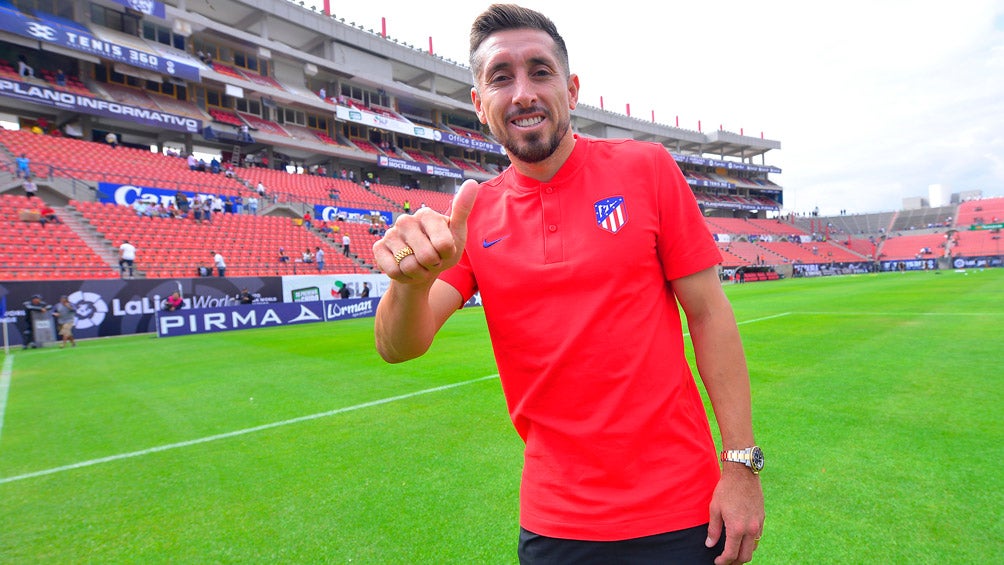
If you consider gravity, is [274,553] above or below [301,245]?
below

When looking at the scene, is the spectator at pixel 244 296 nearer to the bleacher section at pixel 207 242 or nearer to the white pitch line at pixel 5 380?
the bleacher section at pixel 207 242

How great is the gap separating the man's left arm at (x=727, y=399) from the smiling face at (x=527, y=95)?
65cm

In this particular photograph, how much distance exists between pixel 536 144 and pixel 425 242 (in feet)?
1.88

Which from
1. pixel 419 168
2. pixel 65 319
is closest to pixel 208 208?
pixel 65 319

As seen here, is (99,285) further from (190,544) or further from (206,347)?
(190,544)

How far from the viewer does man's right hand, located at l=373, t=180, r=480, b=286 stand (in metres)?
1.38

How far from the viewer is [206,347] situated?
13.6 m

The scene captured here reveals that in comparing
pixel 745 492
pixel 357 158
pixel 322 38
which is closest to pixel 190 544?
pixel 745 492

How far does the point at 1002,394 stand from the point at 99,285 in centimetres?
2216

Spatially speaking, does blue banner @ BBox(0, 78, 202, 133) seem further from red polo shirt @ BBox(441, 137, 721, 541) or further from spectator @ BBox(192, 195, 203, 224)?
red polo shirt @ BBox(441, 137, 721, 541)

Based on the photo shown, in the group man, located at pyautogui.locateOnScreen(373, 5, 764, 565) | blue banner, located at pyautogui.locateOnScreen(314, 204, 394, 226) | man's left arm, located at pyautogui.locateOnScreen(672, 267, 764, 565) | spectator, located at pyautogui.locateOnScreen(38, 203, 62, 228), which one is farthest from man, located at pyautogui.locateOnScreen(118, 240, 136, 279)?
man's left arm, located at pyautogui.locateOnScreen(672, 267, 764, 565)

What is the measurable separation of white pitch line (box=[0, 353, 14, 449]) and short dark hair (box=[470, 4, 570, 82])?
7.94 m

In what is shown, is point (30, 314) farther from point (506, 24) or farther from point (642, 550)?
point (642, 550)

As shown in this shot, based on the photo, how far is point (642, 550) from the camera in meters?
1.50
